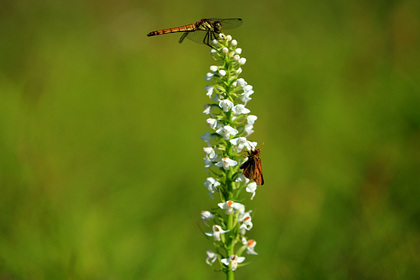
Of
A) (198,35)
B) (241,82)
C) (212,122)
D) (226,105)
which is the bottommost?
(212,122)

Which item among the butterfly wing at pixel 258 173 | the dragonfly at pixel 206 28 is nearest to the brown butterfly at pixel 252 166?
the butterfly wing at pixel 258 173

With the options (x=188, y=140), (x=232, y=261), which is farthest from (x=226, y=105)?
(x=188, y=140)

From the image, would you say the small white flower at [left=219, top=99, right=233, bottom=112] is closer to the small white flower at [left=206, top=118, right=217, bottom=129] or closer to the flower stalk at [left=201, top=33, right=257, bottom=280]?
the flower stalk at [left=201, top=33, right=257, bottom=280]

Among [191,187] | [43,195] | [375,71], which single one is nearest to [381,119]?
[375,71]

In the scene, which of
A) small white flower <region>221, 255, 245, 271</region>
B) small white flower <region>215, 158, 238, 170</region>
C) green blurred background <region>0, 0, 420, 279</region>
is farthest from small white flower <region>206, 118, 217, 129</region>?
green blurred background <region>0, 0, 420, 279</region>

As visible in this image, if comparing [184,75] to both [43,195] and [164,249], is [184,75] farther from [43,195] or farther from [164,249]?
[164,249]

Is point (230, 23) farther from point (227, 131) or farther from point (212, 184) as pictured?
point (212, 184)

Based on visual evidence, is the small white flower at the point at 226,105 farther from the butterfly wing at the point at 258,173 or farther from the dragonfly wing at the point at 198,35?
the dragonfly wing at the point at 198,35
